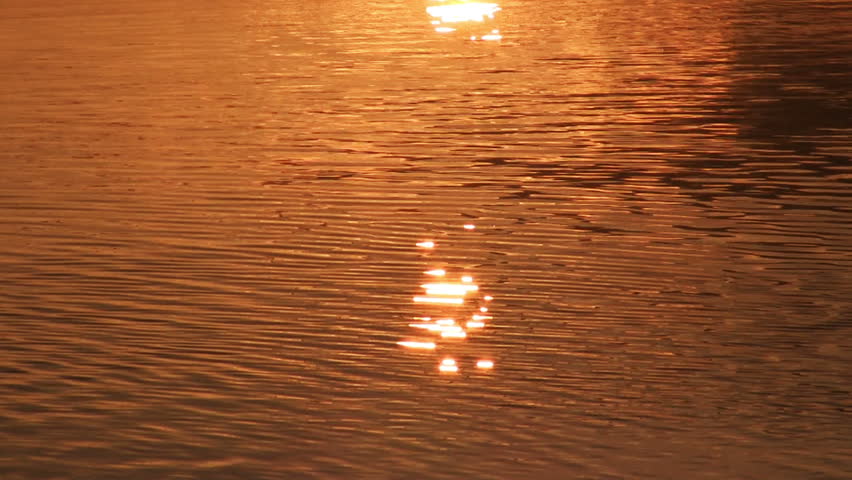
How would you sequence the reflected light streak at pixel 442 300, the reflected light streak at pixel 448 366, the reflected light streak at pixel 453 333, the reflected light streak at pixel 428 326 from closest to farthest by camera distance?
the reflected light streak at pixel 448 366 → the reflected light streak at pixel 453 333 → the reflected light streak at pixel 428 326 → the reflected light streak at pixel 442 300

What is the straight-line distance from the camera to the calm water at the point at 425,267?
1062cm

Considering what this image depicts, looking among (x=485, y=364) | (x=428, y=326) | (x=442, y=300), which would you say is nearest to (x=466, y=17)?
(x=442, y=300)

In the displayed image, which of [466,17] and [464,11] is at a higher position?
[464,11]

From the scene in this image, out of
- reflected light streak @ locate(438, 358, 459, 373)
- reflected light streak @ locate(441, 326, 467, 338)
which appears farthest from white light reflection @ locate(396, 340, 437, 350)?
reflected light streak @ locate(438, 358, 459, 373)

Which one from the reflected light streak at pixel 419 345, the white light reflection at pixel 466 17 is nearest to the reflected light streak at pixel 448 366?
the reflected light streak at pixel 419 345

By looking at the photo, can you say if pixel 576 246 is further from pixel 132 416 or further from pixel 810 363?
pixel 132 416

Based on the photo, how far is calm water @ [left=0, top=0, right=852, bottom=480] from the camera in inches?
418

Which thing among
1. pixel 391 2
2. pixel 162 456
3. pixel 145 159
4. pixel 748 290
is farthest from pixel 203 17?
pixel 162 456

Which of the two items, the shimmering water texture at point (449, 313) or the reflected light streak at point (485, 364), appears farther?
the shimmering water texture at point (449, 313)

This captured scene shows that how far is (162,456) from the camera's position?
10406mm

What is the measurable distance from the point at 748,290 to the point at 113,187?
8238 mm

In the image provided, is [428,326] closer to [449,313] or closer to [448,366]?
[449,313]

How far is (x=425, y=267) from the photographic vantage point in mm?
15102

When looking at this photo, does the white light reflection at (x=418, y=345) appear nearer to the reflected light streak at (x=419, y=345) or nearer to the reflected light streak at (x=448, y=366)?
the reflected light streak at (x=419, y=345)
